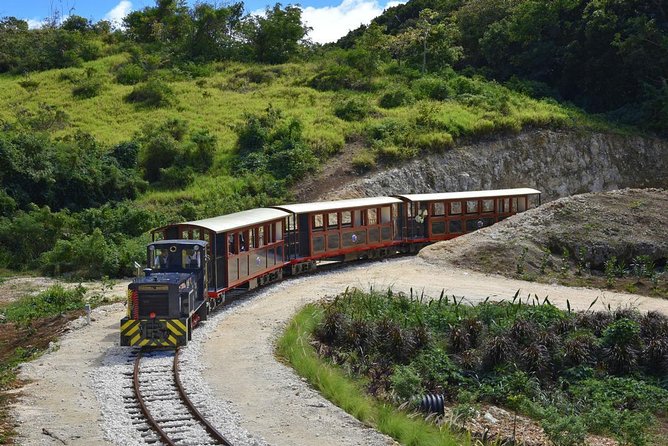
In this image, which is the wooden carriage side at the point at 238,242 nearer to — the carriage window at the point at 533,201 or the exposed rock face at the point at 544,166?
the carriage window at the point at 533,201

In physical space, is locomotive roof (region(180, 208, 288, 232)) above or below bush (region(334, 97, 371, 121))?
below

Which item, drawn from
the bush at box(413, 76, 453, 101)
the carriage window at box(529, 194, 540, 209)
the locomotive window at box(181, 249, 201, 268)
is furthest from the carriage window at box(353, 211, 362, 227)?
the bush at box(413, 76, 453, 101)

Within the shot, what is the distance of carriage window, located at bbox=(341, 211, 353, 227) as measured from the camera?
34219mm

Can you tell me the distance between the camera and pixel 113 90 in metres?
61.2

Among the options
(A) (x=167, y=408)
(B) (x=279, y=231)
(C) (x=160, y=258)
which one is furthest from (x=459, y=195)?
(A) (x=167, y=408)

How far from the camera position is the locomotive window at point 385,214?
36.4m

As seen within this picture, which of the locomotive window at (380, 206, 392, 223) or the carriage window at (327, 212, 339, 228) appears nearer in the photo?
the carriage window at (327, 212, 339, 228)

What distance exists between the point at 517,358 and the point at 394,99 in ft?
125

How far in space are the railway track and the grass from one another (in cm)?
275

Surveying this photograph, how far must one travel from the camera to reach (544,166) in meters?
56.5

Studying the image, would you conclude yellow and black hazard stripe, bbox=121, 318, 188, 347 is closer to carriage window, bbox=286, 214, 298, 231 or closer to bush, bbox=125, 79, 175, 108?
carriage window, bbox=286, 214, 298, 231

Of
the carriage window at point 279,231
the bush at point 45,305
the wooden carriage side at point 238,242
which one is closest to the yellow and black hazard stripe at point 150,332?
the wooden carriage side at point 238,242

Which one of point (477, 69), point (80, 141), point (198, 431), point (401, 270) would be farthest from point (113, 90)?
point (198, 431)

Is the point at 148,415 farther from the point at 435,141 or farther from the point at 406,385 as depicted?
the point at 435,141
